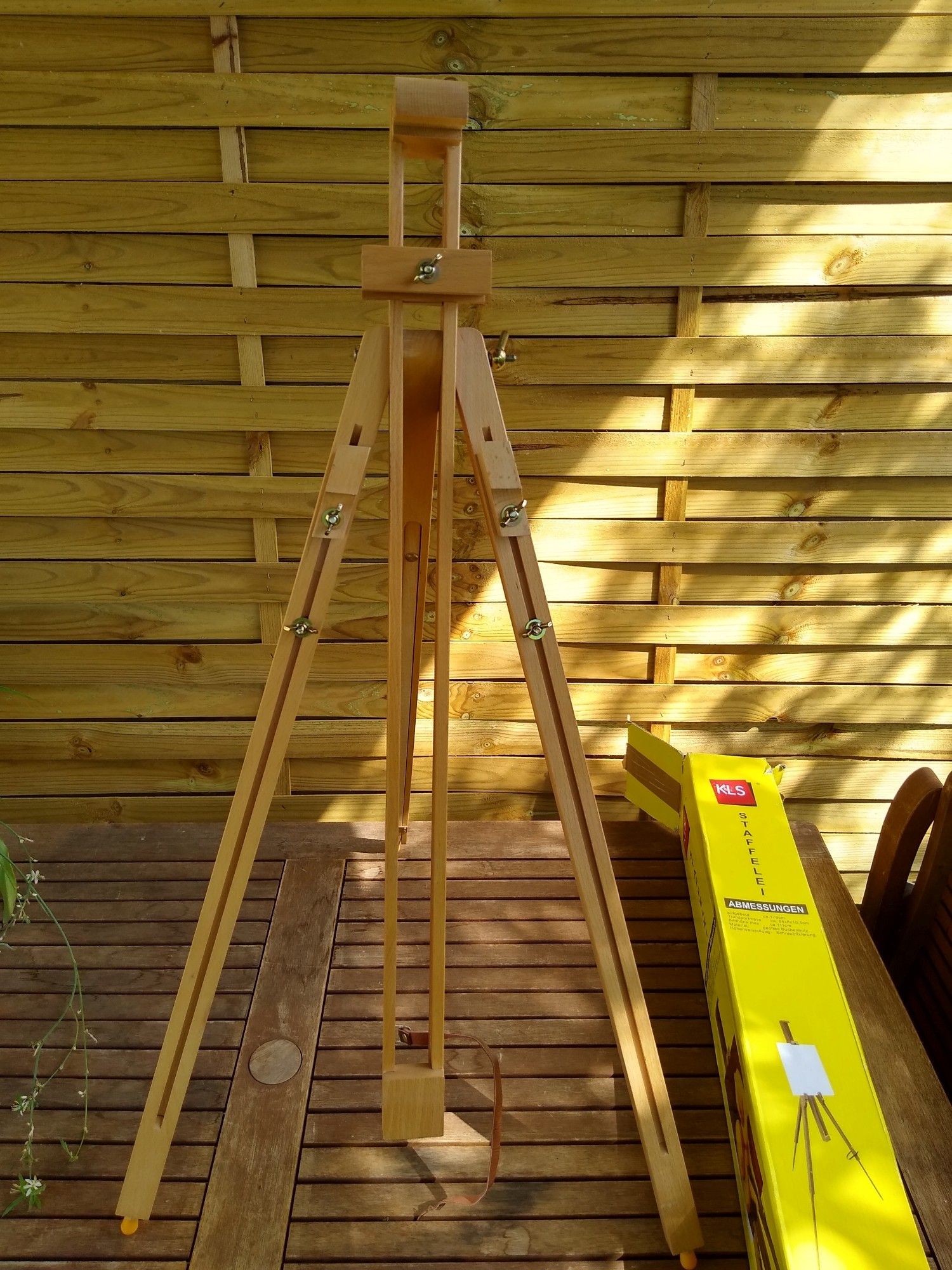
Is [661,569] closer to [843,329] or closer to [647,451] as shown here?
[647,451]

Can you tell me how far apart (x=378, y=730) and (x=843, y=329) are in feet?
4.71

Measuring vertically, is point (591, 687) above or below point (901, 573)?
below

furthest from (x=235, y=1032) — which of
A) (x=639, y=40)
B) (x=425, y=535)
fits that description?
(x=639, y=40)

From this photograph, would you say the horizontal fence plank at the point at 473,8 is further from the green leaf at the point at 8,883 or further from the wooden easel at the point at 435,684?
the green leaf at the point at 8,883

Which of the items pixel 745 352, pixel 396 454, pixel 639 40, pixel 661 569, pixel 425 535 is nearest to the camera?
pixel 396 454

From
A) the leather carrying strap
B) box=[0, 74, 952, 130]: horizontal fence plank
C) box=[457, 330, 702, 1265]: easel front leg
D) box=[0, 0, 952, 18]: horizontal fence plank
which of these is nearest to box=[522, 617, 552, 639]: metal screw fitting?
box=[457, 330, 702, 1265]: easel front leg

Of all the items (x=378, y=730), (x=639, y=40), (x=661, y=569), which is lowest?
(x=378, y=730)

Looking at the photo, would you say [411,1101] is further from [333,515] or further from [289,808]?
[289,808]

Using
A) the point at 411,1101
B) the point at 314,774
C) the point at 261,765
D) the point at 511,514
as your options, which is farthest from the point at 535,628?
the point at 314,774

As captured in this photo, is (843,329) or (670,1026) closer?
(670,1026)

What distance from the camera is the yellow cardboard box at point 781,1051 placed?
1269mm

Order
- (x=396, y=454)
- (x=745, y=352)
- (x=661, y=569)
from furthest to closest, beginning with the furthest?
(x=661, y=569)
(x=745, y=352)
(x=396, y=454)

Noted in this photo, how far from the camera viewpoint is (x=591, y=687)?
8.11 ft

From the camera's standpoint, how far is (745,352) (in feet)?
7.19
